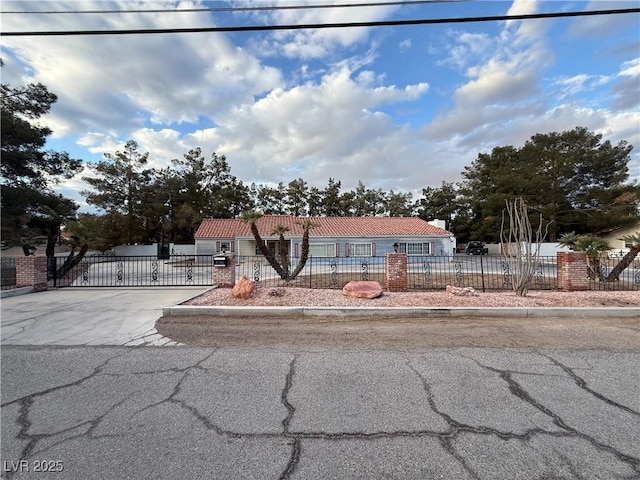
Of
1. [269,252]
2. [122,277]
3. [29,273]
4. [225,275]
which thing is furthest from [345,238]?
[29,273]

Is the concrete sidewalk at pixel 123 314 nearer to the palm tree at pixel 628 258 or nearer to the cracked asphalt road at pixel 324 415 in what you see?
the cracked asphalt road at pixel 324 415

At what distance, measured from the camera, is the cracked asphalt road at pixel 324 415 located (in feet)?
6.86

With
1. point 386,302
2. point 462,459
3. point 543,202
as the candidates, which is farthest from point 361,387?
point 543,202

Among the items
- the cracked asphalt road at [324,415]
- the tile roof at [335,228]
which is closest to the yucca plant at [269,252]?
the cracked asphalt road at [324,415]

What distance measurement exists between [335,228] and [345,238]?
1852 millimetres

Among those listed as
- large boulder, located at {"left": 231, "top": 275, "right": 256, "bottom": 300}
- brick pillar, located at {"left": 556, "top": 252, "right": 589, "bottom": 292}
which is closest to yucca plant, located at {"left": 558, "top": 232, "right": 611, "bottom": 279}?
A: brick pillar, located at {"left": 556, "top": 252, "right": 589, "bottom": 292}

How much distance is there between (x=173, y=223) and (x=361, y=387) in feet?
135

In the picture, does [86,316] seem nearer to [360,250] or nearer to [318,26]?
[318,26]

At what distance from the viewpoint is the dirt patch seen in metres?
4.59

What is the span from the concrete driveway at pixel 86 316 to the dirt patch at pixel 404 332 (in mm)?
551

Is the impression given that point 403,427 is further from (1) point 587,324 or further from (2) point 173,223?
(2) point 173,223

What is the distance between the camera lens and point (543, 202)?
34656 millimetres

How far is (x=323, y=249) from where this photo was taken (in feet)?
87.6

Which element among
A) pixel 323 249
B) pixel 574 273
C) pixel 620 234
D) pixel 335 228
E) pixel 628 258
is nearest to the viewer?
pixel 574 273
